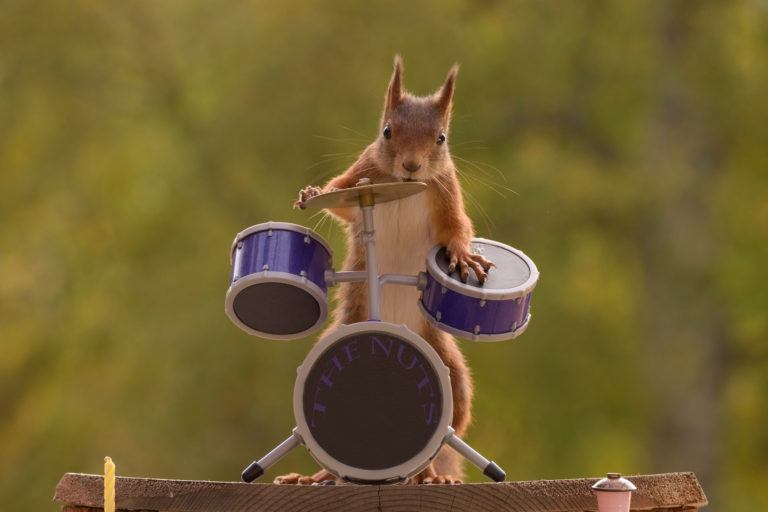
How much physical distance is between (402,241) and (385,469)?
901 mm

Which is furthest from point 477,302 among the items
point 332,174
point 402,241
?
point 332,174

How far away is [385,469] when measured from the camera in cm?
367

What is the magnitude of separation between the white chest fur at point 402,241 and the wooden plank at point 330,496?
82 centimetres

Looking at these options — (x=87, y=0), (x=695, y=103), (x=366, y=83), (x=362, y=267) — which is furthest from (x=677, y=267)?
(x=362, y=267)

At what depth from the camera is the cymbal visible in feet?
12.5

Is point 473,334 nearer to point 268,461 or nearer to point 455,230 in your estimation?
point 455,230

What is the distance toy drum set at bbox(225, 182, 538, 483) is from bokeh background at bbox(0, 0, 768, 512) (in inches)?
272

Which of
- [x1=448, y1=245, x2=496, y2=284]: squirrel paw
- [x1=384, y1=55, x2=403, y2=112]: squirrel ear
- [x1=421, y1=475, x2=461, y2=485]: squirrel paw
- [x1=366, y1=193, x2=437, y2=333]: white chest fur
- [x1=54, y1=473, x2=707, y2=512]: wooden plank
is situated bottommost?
[x1=54, y1=473, x2=707, y2=512]: wooden plank

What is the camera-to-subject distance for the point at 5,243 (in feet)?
41.3

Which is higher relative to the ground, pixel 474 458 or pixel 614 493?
pixel 474 458

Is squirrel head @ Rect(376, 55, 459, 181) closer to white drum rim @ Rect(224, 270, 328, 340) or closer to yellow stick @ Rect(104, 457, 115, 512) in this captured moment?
white drum rim @ Rect(224, 270, 328, 340)

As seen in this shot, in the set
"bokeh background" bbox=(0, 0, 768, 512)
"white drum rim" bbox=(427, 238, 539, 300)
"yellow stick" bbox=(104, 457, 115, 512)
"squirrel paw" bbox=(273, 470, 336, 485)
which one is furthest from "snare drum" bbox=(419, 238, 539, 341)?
"bokeh background" bbox=(0, 0, 768, 512)

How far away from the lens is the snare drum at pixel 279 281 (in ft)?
12.6

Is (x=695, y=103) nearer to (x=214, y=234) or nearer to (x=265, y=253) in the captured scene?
(x=214, y=234)
